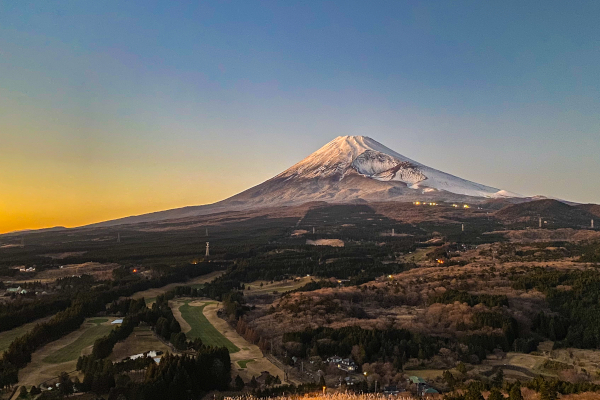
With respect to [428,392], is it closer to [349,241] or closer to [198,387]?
[198,387]

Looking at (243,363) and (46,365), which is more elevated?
(46,365)

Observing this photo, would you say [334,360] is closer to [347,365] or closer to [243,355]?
[347,365]

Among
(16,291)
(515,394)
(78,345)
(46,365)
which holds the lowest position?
(78,345)

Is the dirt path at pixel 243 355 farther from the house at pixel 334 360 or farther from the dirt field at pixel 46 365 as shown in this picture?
the dirt field at pixel 46 365

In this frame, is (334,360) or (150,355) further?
(150,355)

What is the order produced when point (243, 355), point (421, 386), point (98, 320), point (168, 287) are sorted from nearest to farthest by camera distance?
1. point (421, 386)
2. point (243, 355)
3. point (98, 320)
4. point (168, 287)

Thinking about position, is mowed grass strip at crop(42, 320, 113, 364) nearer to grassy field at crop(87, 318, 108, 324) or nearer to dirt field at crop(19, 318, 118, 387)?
dirt field at crop(19, 318, 118, 387)

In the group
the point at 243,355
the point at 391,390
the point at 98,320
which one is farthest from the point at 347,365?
the point at 98,320
